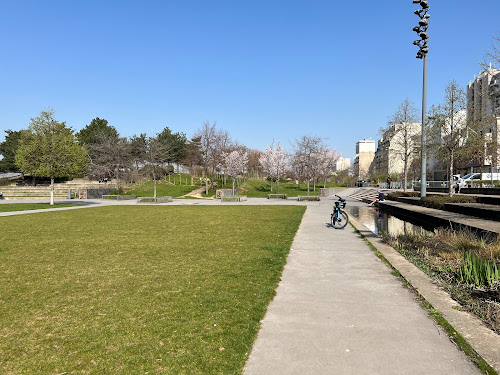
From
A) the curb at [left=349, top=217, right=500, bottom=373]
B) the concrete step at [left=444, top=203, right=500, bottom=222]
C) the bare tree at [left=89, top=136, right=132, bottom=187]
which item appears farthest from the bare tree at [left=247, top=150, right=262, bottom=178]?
the curb at [left=349, top=217, right=500, bottom=373]

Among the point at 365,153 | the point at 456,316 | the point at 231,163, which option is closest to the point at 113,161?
the point at 231,163

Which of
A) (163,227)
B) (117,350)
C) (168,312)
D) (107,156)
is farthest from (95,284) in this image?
(107,156)

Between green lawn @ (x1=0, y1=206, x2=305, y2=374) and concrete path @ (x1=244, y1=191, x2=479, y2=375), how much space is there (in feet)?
1.02

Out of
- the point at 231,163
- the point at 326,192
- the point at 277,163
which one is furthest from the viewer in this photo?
the point at 277,163

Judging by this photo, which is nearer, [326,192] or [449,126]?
[449,126]

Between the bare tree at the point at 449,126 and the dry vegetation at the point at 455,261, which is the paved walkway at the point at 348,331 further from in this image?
the bare tree at the point at 449,126

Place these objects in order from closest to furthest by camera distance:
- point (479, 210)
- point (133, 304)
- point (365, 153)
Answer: point (133, 304), point (479, 210), point (365, 153)

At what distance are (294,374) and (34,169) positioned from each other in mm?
33115

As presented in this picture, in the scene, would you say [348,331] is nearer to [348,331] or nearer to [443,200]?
[348,331]

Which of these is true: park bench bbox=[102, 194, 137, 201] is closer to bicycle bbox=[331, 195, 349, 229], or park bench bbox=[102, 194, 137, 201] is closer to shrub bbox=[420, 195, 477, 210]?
bicycle bbox=[331, 195, 349, 229]

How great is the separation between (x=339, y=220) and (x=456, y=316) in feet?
30.2

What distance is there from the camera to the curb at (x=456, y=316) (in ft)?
10.9

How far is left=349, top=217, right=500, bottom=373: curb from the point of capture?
3324 millimetres

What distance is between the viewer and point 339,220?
1335 centimetres
